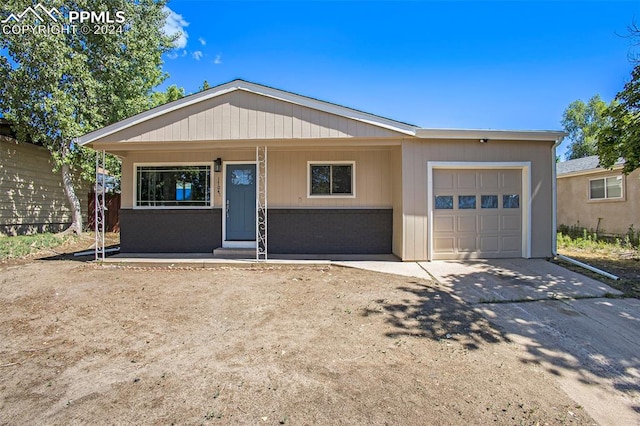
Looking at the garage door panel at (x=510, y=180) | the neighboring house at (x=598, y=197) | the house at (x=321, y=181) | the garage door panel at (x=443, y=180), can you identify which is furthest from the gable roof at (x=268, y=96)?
the neighboring house at (x=598, y=197)

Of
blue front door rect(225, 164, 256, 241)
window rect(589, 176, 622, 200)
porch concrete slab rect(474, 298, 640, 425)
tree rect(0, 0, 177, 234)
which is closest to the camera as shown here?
porch concrete slab rect(474, 298, 640, 425)

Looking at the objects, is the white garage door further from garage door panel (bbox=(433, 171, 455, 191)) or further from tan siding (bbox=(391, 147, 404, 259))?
tan siding (bbox=(391, 147, 404, 259))

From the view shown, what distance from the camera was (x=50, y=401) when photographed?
2303mm

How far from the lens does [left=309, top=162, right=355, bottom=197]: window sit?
787 cm

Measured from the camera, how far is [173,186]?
27.0 feet

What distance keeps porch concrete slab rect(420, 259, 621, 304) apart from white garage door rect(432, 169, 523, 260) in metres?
0.33

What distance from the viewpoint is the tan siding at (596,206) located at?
10.4 meters

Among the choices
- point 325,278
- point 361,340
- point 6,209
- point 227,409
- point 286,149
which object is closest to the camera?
point 227,409

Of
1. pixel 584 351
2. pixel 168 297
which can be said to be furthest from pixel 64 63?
pixel 584 351

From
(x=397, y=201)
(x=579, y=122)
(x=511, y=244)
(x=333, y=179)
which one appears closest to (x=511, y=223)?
(x=511, y=244)

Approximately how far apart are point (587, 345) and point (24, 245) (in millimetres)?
12763

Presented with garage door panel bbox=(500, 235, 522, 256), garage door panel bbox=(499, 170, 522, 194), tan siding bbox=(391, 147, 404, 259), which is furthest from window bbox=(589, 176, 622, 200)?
tan siding bbox=(391, 147, 404, 259)

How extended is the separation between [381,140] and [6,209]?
1239 centimetres

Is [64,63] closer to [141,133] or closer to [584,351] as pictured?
[141,133]
